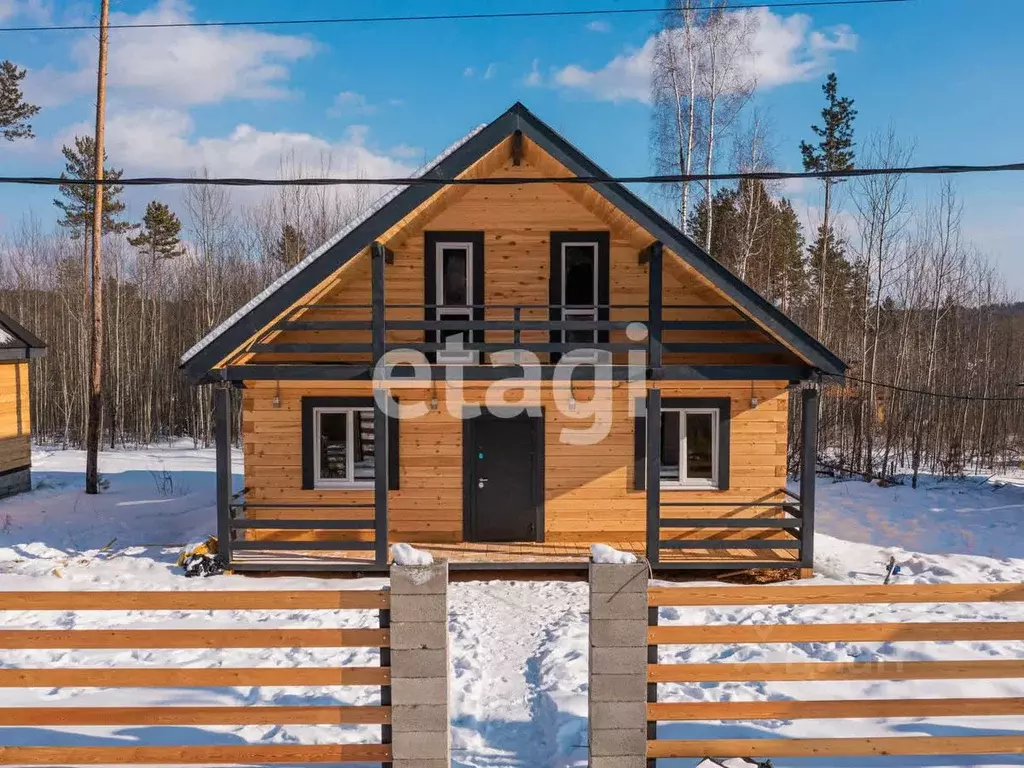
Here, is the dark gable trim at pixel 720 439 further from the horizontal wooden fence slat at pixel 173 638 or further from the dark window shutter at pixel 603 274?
the horizontal wooden fence slat at pixel 173 638

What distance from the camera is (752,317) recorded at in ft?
27.8

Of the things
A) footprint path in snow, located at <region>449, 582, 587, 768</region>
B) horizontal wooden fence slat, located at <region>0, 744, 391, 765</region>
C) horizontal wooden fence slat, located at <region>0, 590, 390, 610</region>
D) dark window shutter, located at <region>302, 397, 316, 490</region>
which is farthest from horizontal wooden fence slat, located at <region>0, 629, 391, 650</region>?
dark window shutter, located at <region>302, 397, 316, 490</region>

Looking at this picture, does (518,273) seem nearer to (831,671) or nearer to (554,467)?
(554,467)

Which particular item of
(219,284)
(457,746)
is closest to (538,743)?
(457,746)

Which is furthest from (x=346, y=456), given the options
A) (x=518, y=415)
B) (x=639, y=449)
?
(x=639, y=449)

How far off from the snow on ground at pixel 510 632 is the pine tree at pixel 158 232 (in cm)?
2237

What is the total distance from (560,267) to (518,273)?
2.23 ft

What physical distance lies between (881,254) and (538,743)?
22.2 m

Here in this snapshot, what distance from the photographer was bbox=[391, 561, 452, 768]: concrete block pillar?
3.79 metres

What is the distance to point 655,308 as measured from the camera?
27.8 feet

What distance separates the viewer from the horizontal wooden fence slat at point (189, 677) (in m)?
3.81

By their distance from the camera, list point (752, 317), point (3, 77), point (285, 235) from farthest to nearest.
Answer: point (285, 235)
point (3, 77)
point (752, 317)

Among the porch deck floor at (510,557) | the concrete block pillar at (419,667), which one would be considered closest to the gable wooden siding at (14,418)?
the porch deck floor at (510,557)

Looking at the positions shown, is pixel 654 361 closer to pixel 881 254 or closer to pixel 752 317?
pixel 752 317
